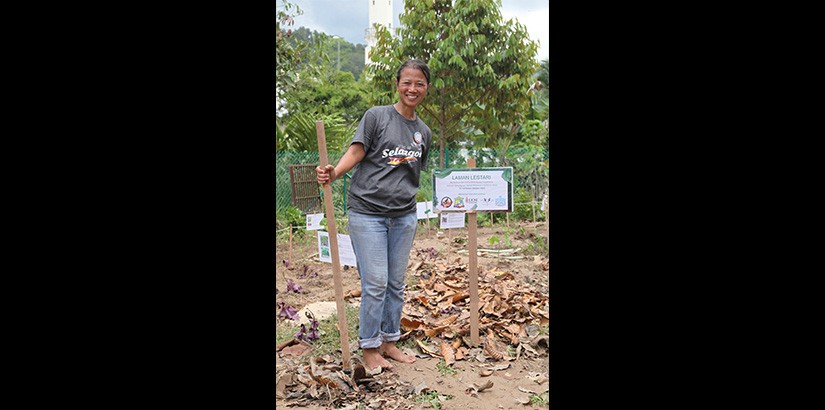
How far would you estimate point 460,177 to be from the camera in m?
3.71

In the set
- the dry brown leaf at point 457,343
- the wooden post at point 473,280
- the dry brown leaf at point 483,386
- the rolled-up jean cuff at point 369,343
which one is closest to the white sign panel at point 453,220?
the wooden post at point 473,280

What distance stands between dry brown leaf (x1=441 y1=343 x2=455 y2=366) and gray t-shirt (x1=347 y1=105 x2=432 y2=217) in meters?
1.03

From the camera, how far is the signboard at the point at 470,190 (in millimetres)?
3701

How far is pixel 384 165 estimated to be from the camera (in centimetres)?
310

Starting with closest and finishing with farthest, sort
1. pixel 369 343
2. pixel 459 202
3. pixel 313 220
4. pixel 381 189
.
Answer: pixel 381 189
pixel 369 343
pixel 459 202
pixel 313 220

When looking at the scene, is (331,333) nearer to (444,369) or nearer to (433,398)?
(444,369)

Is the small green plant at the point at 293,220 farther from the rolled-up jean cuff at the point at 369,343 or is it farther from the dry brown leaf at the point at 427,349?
the rolled-up jean cuff at the point at 369,343

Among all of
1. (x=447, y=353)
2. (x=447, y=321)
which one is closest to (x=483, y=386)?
(x=447, y=353)

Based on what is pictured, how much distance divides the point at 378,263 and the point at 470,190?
93 cm

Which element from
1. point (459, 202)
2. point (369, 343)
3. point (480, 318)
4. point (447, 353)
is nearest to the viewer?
point (369, 343)

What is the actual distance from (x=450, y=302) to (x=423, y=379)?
61.0 inches

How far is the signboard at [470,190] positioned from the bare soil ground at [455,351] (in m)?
0.93

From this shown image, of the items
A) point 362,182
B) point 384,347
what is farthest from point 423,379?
point 362,182

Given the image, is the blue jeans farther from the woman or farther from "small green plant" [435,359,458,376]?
"small green plant" [435,359,458,376]
